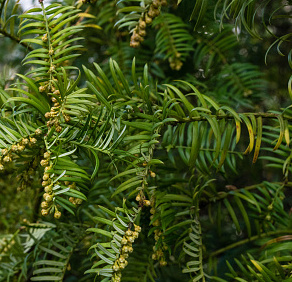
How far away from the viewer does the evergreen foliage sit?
1.30ft

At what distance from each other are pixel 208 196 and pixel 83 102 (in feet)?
1.01

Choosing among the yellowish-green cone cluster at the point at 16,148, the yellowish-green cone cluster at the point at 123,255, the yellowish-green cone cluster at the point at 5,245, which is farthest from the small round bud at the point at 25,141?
the yellowish-green cone cluster at the point at 5,245

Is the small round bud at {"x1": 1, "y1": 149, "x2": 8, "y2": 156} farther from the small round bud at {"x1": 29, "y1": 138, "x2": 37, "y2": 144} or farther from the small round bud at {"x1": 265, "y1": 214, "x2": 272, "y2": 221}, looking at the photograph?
the small round bud at {"x1": 265, "y1": 214, "x2": 272, "y2": 221}

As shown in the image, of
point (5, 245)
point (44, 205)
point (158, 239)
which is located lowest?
point (5, 245)

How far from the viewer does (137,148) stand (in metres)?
0.41

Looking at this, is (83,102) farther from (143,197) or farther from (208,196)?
(208,196)

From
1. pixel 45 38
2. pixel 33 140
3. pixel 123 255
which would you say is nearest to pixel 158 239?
pixel 123 255

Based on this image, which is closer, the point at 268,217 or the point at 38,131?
the point at 38,131

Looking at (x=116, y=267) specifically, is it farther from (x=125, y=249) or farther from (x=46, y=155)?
(x=46, y=155)

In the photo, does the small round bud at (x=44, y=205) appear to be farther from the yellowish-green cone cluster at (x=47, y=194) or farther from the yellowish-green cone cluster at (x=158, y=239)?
the yellowish-green cone cluster at (x=158, y=239)

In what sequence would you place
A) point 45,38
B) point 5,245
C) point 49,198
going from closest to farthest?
point 49,198 → point 45,38 → point 5,245

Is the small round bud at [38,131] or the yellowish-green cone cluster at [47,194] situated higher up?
the small round bud at [38,131]

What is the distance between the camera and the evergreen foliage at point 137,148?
1.30ft

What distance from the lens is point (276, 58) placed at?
936 millimetres
